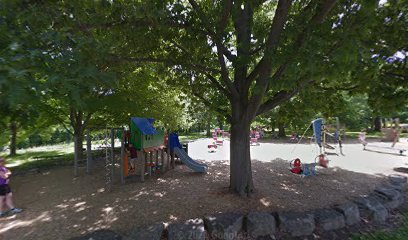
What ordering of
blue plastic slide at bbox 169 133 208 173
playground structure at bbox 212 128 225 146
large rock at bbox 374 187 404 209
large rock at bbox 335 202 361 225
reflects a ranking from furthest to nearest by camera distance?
playground structure at bbox 212 128 225 146
blue plastic slide at bbox 169 133 208 173
large rock at bbox 374 187 404 209
large rock at bbox 335 202 361 225

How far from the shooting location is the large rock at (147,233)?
160 inches

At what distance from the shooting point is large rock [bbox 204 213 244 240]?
4492mm

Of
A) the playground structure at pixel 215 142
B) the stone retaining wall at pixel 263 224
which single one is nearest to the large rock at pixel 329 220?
the stone retaining wall at pixel 263 224

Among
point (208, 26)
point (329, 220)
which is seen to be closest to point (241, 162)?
point (329, 220)

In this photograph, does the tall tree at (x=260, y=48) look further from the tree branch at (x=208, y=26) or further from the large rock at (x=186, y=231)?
the large rock at (x=186, y=231)

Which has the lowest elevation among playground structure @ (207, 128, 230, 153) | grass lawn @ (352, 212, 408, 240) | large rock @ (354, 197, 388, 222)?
grass lawn @ (352, 212, 408, 240)

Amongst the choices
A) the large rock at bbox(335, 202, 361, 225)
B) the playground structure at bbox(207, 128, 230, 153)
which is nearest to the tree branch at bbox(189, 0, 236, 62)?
the large rock at bbox(335, 202, 361, 225)

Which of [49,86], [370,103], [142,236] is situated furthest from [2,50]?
[370,103]

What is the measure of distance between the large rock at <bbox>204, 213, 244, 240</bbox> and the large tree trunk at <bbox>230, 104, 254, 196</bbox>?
1.58 metres

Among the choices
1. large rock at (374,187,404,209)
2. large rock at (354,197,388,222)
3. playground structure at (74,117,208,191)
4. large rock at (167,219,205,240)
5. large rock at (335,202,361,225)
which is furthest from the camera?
playground structure at (74,117,208,191)

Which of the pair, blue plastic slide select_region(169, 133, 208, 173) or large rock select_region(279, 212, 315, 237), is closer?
large rock select_region(279, 212, 315, 237)

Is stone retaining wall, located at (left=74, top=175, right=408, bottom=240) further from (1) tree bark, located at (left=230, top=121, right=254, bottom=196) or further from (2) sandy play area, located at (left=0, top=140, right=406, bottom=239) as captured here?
(1) tree bark, located at (left=230, top=121, right=254, bottom=196)

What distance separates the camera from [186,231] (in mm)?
4316

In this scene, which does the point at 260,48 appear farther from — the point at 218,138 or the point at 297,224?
the point at 218,138
